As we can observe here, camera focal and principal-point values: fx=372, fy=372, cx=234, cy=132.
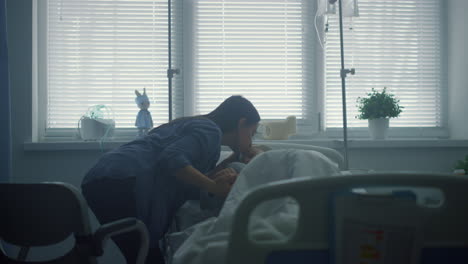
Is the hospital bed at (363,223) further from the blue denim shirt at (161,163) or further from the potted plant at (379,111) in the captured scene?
the potted plant at (379,111)

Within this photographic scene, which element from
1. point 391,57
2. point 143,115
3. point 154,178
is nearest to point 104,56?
point 143,115

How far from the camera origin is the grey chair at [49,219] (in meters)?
0.98

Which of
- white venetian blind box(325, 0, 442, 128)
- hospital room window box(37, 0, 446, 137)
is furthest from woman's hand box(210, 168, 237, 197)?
white venetian blind box(325, 0, 442, 128)

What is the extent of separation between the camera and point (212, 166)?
1.69 meters

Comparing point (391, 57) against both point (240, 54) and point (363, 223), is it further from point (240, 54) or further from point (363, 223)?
point (363, 223)

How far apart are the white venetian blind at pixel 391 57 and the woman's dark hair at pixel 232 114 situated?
124cm

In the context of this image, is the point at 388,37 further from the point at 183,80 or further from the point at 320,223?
the point at 320,223

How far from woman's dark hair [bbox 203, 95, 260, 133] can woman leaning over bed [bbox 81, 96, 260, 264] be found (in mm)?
185

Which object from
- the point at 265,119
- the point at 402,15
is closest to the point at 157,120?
the point at 265,119

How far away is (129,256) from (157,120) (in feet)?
4.66

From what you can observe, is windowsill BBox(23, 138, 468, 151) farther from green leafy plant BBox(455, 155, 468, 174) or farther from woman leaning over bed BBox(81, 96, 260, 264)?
woman leaning over bed BBox(81, 96, 260, 264)

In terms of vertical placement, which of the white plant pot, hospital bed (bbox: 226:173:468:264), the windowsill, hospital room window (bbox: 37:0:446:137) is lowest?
hospital bed (bbox: 226:173:468:264)

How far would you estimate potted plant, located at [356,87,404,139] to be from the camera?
2.52 metres

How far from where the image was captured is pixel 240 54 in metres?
2.75
